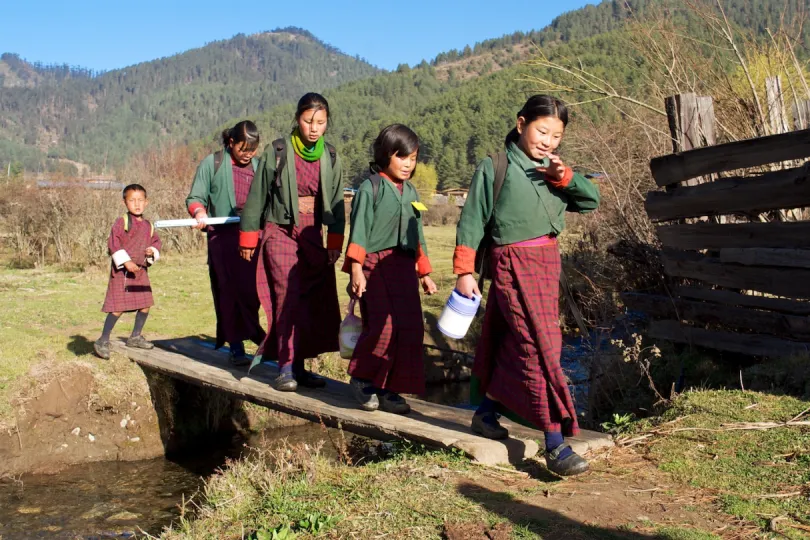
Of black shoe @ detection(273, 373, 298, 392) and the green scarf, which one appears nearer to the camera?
the green scarf

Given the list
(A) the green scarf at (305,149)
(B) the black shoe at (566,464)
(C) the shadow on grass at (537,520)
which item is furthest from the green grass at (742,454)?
(A) the green scarf at (305,149)

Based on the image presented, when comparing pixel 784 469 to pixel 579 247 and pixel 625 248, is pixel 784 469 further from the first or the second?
pixel 579 247

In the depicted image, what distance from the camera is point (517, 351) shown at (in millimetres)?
4254

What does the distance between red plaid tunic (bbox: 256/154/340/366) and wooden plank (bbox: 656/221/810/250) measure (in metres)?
3.15

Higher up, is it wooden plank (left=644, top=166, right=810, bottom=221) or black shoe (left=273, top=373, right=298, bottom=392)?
wooden plank (left=644, top=166, right=810, bottom=221)

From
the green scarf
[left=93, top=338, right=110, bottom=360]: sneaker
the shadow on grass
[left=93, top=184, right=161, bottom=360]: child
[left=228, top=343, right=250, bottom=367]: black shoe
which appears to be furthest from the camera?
[left=93, top=338, right=110, bottom=360]: sneaker

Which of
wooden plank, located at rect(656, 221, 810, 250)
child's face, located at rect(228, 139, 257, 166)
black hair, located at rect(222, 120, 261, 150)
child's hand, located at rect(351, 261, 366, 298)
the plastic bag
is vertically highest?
black hair, located at rect(222, 120, 261, 150)

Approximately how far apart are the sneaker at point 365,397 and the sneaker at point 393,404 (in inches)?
1.9

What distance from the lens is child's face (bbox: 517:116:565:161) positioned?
4258 millimetres

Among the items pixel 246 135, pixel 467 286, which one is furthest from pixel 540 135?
pixel 246 135

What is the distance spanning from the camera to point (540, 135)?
4293mm

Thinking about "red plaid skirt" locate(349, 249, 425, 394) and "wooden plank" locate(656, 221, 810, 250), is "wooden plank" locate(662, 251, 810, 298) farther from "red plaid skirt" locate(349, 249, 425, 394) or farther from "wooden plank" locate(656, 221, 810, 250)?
"red plaid skirt" locate(349, 249, 425, 394)

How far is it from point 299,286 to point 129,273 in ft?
8.64

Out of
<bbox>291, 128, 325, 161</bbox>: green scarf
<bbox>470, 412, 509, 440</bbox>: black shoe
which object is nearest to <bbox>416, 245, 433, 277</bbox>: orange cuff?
<bbox>470, 412, 509, 440</bbox>: black shoe
